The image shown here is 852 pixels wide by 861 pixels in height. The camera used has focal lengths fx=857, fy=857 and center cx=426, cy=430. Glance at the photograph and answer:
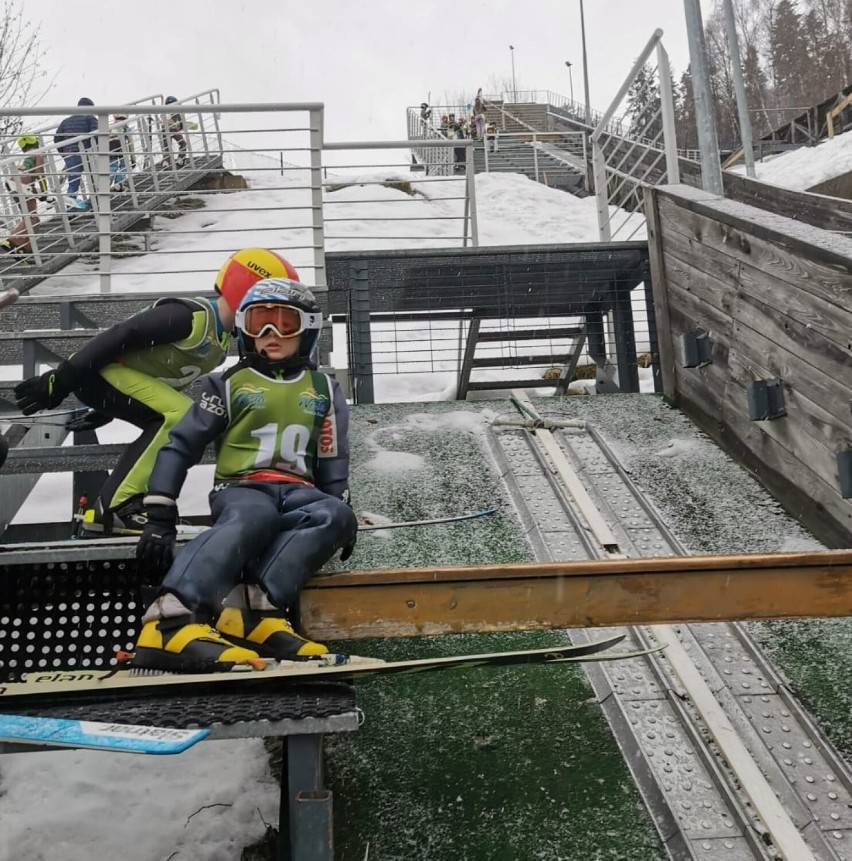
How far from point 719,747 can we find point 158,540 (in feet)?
A: 5.86

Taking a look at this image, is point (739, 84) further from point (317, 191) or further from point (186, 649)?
point (186, 649)

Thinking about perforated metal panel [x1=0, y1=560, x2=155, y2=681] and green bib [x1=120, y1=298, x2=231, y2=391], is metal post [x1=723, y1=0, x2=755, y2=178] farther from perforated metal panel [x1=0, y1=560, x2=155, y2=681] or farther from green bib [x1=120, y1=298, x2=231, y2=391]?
perforated metal panel [x1=0, y1=560, x2=155, y2=681]

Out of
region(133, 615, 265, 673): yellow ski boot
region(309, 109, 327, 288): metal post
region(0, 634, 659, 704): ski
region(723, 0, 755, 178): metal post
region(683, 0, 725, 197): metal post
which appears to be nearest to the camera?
region(0, 634, 659, 704): ski

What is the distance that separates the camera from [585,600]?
243 cm

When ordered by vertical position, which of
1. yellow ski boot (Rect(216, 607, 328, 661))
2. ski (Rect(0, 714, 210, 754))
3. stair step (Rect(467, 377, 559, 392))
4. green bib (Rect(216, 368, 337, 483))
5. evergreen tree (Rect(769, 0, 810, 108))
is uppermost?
evergreen tree (Rect(769, 0, 810, 108))

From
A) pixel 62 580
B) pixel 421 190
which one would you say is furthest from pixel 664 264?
pixel 421 190

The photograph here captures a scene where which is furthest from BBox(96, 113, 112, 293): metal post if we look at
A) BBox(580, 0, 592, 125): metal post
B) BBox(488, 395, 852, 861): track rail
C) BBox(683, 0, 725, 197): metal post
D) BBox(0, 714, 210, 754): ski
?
BBox(580, 0, 592, 125): metal post

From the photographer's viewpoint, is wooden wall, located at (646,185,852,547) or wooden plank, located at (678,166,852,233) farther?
wooden plank, located at (678,166,852,233)

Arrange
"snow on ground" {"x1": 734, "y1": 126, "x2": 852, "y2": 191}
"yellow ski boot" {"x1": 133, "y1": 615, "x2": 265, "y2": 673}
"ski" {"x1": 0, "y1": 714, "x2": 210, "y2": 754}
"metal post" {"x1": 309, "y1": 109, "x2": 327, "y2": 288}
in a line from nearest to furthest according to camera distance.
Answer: "ski" {"x1": 0, "y1": 714, "x2": 210, "y2": 754}
"yellow ski boot" {"x1": 133, "y1": 615, "x2": 265, "y2": 673}
"metal post" {"x1": 309, "y1": 109, "x2": 327, "y2": 288}
"snow on ground" {"x1": 734, "y1": 126, "x2": 852, "y2": 191}

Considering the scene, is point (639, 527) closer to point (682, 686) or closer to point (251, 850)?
point (682, 686)

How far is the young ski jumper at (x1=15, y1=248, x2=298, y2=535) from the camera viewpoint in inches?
141

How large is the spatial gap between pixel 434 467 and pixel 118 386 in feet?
6.75

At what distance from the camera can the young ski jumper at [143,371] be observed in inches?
141

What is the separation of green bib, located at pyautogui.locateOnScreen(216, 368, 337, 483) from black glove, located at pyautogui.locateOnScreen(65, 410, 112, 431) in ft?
4.41
